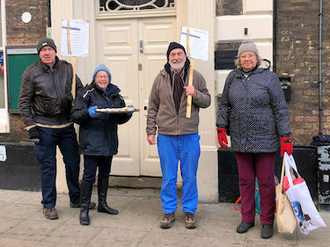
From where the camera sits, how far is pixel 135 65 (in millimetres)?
6020

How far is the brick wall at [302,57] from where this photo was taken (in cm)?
516

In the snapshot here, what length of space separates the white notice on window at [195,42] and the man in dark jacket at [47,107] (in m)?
1.50

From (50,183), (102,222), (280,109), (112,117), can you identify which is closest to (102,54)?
(112,117)

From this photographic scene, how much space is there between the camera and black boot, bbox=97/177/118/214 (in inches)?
196

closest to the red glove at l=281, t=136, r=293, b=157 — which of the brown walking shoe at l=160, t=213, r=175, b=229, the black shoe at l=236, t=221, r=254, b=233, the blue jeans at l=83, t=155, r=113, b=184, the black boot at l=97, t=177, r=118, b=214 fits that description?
the black shoe at l=236, t=221, r=254, b=233

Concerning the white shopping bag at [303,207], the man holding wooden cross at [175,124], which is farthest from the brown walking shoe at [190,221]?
the white shopping bag at [303,207]

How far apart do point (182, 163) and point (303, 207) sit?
1.32 m

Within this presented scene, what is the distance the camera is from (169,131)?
4.48m

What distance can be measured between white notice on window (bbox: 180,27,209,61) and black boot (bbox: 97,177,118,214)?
1783 millimetres

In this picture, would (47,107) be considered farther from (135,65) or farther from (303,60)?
(303,60)

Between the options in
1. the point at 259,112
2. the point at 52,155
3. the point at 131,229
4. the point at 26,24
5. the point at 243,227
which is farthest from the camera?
the point at 26,24

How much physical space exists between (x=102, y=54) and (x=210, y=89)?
5.78 feet

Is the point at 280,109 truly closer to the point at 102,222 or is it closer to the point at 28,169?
the point at 102,222

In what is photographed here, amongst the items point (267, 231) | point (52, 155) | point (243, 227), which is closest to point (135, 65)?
point (52, 155)
